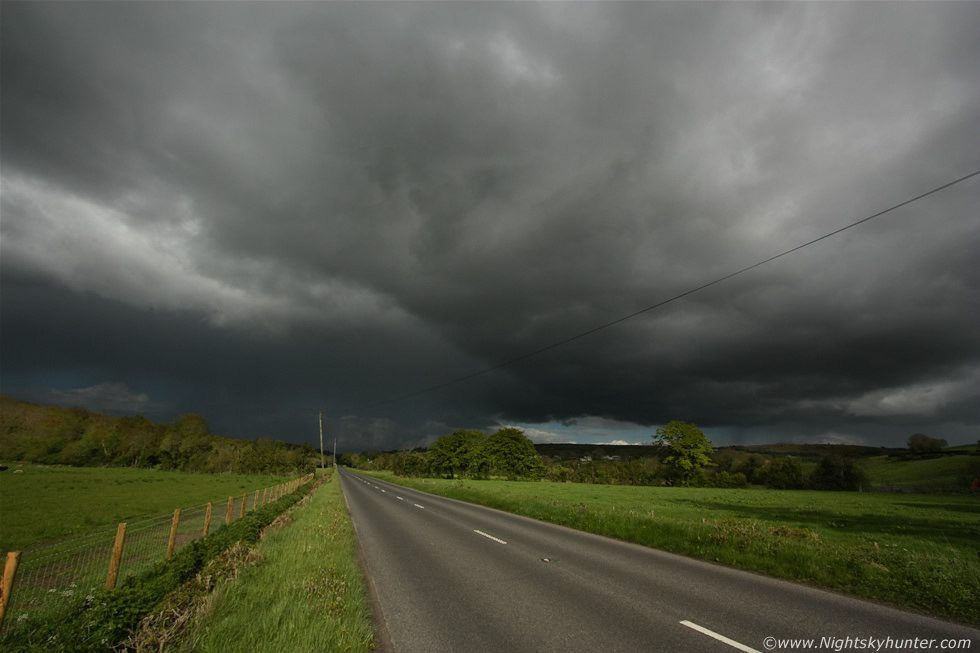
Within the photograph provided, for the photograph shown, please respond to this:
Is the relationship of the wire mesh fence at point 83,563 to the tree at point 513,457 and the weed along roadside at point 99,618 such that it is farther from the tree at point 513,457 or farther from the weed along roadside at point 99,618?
the tree at point 513,457

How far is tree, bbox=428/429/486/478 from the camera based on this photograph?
10038cm

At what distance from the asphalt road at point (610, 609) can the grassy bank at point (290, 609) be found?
1.85 ft

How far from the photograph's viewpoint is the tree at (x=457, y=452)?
100 metres

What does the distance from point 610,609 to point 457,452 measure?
101 metres

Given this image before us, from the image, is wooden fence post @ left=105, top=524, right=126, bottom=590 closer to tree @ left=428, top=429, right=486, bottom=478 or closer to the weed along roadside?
the weed along roadside

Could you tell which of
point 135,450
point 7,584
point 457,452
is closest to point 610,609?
point 7,584

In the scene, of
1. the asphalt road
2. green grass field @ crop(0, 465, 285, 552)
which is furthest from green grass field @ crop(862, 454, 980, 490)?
green grass field @ crop(0, 465, 285, 552)

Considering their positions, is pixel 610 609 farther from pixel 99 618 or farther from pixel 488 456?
pixel 488 456

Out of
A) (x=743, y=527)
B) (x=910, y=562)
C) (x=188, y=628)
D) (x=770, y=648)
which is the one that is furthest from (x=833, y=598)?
(x=188, y=628)

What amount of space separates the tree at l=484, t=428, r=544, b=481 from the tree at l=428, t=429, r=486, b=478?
11.2 feet

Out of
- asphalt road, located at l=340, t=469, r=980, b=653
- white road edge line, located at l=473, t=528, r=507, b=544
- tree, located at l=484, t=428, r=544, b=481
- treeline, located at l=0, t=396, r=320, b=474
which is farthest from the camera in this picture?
treeline, located at l=0, t=396, r=320, b=474

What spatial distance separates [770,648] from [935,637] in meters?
2.58

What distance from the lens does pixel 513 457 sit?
96.1 metres

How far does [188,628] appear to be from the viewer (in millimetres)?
6113
